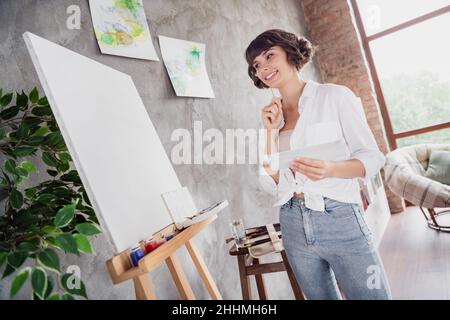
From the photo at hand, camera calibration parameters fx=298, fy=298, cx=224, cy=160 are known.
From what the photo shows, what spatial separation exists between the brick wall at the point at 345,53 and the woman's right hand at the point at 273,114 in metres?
3.21

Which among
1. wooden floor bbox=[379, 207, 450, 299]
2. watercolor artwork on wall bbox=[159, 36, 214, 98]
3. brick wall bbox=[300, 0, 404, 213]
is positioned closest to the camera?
watercolor artwork on wall bbox=[159, 36, 214, 98]

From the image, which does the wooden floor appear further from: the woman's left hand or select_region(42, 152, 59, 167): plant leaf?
select_region(42, 152, 59, 167): plant leaf

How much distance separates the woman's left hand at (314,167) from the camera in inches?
33.0

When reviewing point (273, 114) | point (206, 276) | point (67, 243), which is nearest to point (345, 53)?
point (273, 114)

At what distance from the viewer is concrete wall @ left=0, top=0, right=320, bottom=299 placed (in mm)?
1045

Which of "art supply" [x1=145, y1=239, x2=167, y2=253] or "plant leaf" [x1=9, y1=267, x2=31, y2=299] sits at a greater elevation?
"plant leaf" [x1=9, y1=267, x2=31, y2=299]

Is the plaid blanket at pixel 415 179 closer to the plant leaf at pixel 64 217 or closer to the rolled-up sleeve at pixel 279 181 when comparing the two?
the rolled-up sleeve at pixel 279 181

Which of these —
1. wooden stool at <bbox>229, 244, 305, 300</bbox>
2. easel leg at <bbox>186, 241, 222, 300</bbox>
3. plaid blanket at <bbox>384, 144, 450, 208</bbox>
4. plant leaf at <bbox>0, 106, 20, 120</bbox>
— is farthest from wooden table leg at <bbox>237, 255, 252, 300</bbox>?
plaid blanket at <bbox>384, 144, 450, 208</bbox>

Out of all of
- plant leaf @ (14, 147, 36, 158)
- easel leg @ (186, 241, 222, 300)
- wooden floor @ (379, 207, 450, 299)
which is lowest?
wooden floor @ (379, 207, 450, 299)

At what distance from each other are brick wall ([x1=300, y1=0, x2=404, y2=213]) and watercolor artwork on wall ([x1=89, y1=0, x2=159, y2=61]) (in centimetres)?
293

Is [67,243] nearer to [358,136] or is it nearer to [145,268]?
[145,268]

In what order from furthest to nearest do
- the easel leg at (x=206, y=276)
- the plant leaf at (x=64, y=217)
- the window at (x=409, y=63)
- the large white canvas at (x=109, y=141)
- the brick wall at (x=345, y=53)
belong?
the brick wall at (x=345, y=53) → the window at (x=409, y=63) → the easel leg at (x=206, y=276) → the large white canvas at (x=109, y=141) → the plant leaf at (x=64, y=217)

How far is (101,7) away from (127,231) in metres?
1.04

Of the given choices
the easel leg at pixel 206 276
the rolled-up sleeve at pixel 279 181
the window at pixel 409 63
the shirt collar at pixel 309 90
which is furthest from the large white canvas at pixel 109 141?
the window at pixel 409 63
